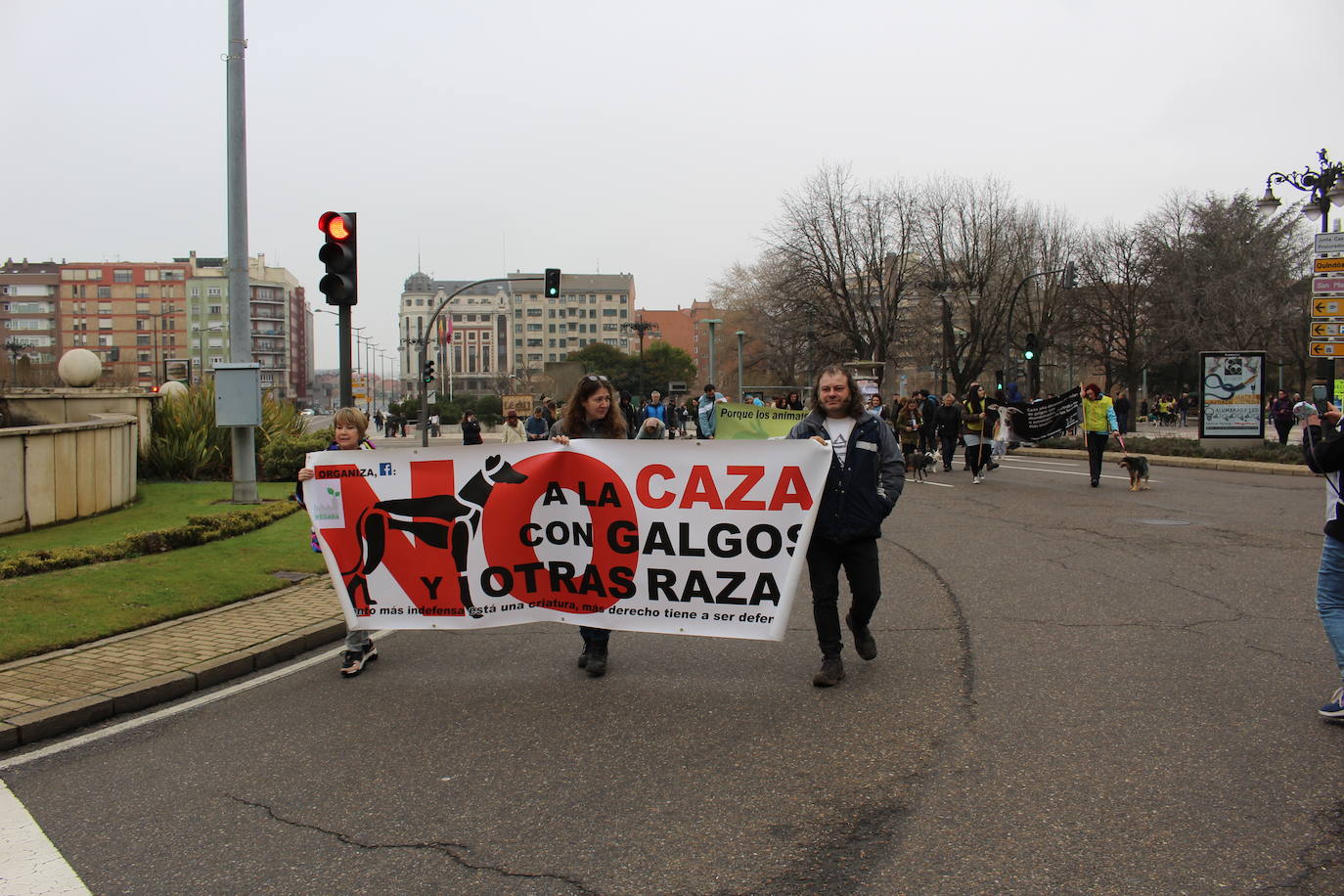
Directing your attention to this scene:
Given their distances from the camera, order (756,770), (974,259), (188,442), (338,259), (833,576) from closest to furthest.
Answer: (756,770) < (833,576) < (338,259) < (188,442) < (974,259)

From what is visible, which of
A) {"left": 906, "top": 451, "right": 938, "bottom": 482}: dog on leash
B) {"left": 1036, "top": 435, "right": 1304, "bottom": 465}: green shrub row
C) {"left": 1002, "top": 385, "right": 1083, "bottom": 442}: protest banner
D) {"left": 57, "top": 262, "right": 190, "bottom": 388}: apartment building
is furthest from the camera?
{"left": 57, "top": 262, "right": 190, "bottom": 388}: apartment building

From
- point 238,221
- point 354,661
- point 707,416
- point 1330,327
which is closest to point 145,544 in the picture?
point 354,661

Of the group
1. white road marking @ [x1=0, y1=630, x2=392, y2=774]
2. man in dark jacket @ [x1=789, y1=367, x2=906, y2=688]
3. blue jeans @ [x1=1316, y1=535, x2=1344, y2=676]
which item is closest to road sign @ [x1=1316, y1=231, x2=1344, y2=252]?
blue jeans @ [x1=1316, y1=535, x2=1344, y2=676]

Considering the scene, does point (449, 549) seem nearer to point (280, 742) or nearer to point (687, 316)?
point (280, 742)

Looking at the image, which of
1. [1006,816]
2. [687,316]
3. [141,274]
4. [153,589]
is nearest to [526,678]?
[1006,816]

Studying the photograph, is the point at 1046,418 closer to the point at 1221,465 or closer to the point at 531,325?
the point at 1221,465

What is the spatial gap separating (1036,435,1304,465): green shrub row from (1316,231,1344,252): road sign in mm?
4834

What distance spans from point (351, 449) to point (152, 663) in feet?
5.80

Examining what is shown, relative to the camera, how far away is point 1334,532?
516 centimetres

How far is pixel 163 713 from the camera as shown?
5.83 m

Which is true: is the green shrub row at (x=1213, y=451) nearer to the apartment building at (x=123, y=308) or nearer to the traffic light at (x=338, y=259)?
the traffic light at (x=338, y=259)

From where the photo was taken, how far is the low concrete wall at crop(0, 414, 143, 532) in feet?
39.9

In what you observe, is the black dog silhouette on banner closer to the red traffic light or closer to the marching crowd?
the marching crowd

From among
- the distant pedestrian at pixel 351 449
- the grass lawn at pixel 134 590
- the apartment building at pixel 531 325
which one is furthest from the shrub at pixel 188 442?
the apartment building at pixel 531 325
